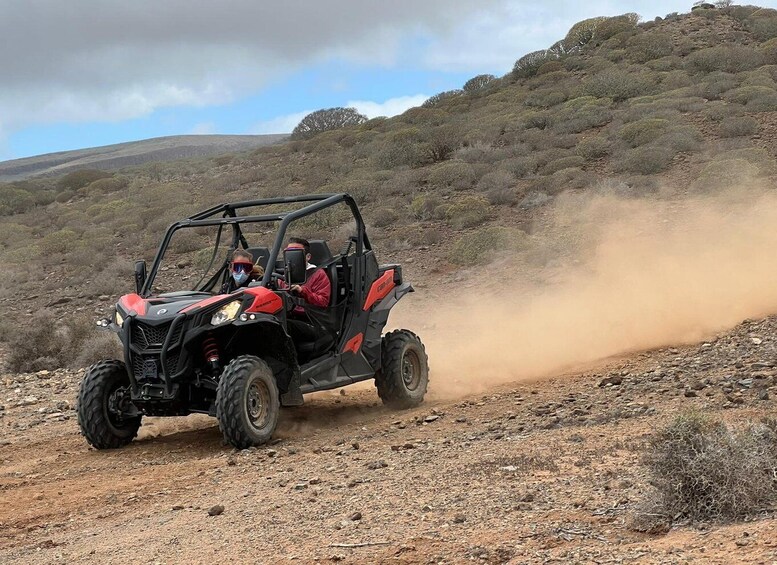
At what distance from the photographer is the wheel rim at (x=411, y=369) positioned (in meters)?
10.2

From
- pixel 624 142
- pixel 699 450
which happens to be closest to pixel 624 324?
pixel 699 450

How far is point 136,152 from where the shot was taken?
152750 mm

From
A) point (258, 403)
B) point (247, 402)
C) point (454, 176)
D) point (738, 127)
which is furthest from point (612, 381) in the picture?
point (738, 127)

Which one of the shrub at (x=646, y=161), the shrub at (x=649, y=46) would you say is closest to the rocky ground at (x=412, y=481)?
the shrub at (x=646, y=161)

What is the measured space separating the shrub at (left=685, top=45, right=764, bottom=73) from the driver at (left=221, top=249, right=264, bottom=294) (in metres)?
31.5

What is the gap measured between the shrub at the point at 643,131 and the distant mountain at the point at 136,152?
104m

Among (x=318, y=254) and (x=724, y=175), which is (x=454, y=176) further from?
(x=318, y=254)

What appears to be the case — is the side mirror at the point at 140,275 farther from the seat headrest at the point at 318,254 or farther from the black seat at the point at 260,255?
the seat headrest at the point at 318,254

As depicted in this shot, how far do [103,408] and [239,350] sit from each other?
4.33 ft

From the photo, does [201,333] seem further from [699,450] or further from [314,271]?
[699,450]

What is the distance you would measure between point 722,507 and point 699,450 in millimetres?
321

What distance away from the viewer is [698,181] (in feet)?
72.5

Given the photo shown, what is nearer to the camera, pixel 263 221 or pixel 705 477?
pixel 705 477

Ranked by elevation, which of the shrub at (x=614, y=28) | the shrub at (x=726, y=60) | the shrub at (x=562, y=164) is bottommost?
the shrub at (x=562, y=164)
